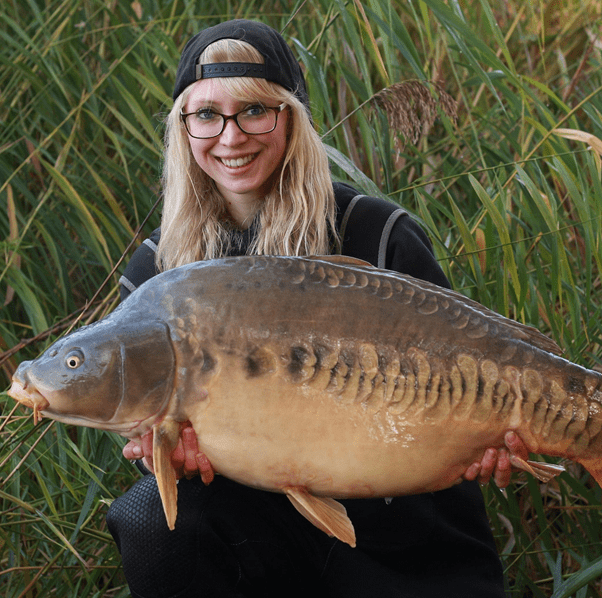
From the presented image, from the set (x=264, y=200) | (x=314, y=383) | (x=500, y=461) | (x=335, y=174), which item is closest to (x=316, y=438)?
(x=314, y=383)

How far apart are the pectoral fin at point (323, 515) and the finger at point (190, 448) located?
0.45ft

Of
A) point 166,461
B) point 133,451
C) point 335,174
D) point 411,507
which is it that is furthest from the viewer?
point 335,174

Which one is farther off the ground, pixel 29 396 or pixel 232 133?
pixel 232 133

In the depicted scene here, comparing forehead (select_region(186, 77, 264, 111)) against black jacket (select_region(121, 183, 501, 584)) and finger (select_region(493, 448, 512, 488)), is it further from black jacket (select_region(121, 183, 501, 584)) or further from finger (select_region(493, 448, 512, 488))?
finger (select_region(493, 448, 512, 488))

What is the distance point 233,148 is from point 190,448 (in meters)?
0.59

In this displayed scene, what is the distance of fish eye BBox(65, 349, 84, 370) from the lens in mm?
1056

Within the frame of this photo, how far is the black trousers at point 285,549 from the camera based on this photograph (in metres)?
A: 1.31

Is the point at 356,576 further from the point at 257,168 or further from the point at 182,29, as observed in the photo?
the point at 182,29

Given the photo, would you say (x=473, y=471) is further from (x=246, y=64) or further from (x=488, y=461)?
(x=246, y=64)

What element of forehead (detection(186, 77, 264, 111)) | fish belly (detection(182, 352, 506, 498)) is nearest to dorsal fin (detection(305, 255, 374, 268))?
fish belly (detection(182, 352, 506, 498))

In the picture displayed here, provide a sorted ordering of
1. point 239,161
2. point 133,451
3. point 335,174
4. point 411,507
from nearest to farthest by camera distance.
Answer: point 133,451 < point 411,507 < point 239,161 < point 335,174

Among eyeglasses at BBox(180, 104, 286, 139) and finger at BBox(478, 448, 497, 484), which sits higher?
eyeglasses at BBox(180, 104, 286, 139)

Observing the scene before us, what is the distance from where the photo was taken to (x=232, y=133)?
1.41m

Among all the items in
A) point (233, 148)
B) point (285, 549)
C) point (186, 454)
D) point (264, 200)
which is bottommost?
point (285, 549)
